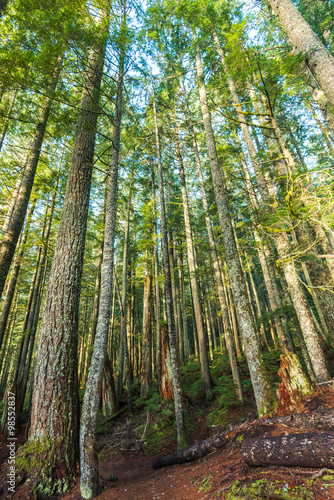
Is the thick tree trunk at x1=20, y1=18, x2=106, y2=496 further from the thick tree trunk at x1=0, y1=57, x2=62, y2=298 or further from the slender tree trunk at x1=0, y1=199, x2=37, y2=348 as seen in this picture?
the slender tree trunk at x1=0, y1=199, x2=37, y2=348

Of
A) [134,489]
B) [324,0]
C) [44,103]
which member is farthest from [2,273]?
[324,0]

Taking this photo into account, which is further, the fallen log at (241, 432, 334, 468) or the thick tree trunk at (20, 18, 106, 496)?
the thick tree trunk at (20, 18, 106, 496)

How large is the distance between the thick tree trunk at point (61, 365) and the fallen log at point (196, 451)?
255cm

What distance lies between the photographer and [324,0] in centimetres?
905

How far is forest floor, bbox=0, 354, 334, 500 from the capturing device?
2.57 metres

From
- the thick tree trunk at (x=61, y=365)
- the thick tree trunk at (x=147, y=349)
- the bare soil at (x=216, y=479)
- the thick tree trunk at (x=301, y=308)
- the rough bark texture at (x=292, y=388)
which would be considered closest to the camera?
the bare soil at (x=216, y=479)

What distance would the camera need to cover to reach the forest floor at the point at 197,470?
2.57 metres

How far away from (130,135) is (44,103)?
342 cm

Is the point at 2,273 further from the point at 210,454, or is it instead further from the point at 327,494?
the point at 327,494

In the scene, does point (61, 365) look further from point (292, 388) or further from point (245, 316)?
point (292, 388)

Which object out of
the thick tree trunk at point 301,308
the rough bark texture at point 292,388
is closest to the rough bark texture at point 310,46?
the thick tree trunk at point 301,308

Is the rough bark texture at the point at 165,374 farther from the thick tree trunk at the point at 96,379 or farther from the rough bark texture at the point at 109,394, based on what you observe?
the thick tree trunk at the point at 96,379

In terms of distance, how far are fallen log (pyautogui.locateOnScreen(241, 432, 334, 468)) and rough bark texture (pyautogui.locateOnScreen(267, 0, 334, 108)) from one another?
221 inches

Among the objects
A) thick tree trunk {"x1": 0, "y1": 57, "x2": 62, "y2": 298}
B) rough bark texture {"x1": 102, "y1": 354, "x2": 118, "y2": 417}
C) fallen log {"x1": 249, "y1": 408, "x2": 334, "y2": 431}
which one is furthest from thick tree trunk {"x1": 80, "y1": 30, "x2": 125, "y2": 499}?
rough bark texture {"x1": 102, "y1": 354, "x2": 118, "y2": 417}
